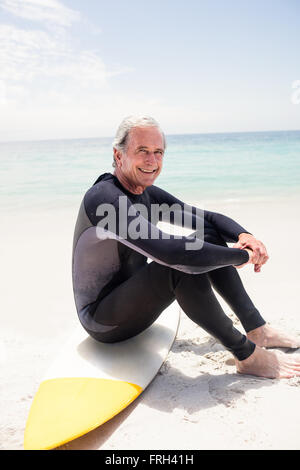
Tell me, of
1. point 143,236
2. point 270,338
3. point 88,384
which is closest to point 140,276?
point 143,236

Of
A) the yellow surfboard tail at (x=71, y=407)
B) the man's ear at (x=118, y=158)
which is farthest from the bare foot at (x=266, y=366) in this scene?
the man's ear at (x=118, y=158)

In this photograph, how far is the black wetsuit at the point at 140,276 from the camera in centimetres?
152

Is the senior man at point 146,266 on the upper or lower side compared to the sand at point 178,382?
upper

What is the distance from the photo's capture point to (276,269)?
11.3 ft

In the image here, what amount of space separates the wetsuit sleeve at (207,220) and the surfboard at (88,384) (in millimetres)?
641

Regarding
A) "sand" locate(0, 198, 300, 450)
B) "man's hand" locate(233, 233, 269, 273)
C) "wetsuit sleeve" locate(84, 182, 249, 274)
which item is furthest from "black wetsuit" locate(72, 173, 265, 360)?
"sand" locate(0, 198, 300, 450)

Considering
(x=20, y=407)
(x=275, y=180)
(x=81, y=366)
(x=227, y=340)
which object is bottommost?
(x=20, y=407)

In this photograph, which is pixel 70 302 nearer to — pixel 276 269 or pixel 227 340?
pixel 227 340

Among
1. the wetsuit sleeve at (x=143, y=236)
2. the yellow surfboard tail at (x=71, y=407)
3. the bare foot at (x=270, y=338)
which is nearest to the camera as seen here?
the yellow surfboard tail at (x=71, y=407)

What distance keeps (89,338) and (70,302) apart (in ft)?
3.27

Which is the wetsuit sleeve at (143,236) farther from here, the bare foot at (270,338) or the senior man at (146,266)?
the bare foot at (270,338)

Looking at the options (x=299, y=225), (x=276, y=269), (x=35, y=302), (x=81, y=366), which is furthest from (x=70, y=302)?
(x=299, y=225)

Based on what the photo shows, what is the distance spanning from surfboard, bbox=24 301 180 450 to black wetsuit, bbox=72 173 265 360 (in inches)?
4.3

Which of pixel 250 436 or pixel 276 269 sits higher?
pixel 276 269
